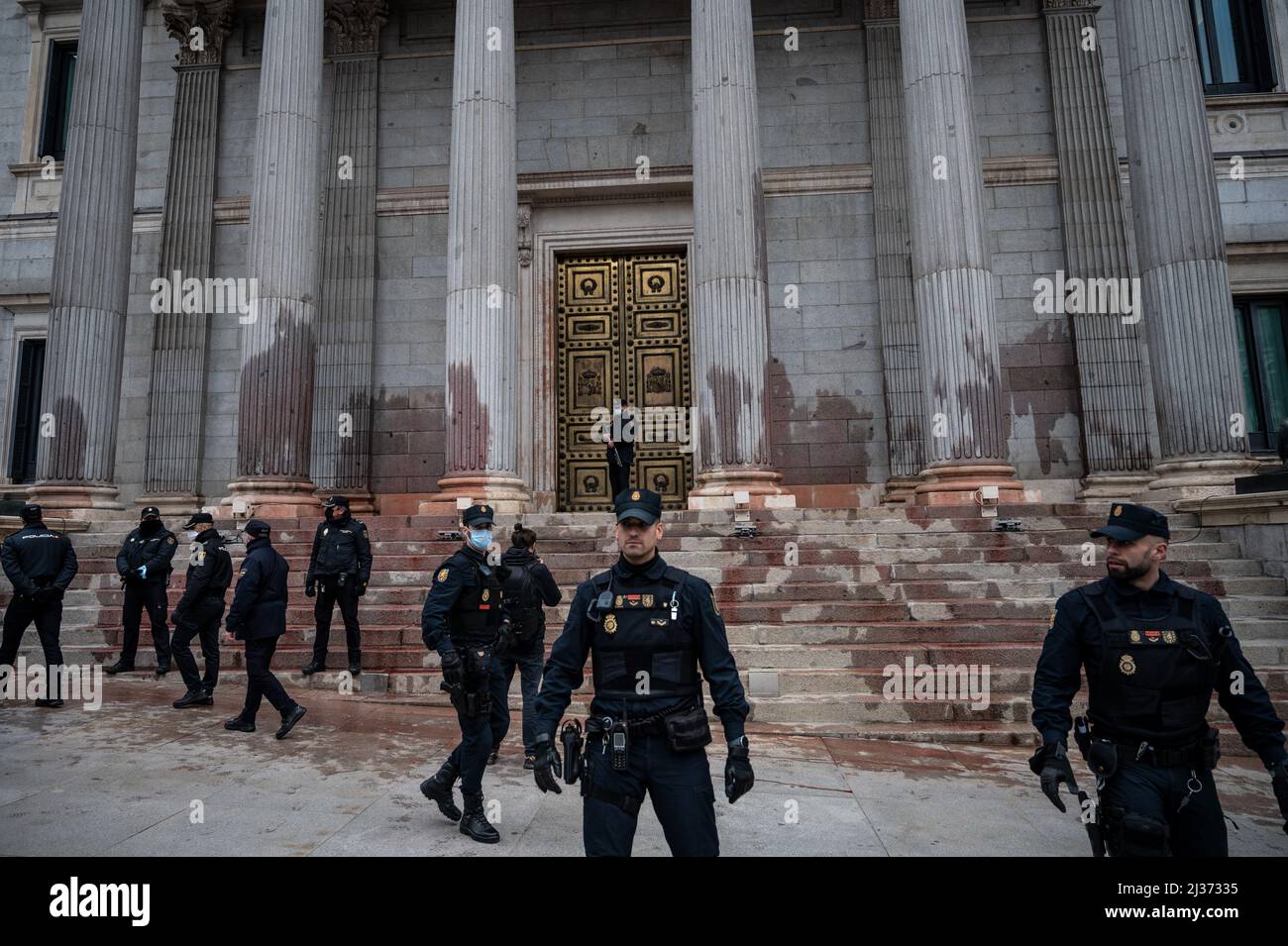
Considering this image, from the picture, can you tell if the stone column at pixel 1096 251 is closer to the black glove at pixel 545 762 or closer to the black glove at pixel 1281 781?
the black glove at pixel 1281 781

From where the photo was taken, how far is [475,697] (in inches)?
201

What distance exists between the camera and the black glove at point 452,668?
4.96m

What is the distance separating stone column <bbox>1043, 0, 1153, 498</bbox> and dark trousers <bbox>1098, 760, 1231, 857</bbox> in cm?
1295

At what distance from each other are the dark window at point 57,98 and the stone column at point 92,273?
4995 mm

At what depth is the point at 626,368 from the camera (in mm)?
17125

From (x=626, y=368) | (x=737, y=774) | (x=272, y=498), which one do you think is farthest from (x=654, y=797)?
(x=626, y=368)

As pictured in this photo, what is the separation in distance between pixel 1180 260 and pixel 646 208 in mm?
9775

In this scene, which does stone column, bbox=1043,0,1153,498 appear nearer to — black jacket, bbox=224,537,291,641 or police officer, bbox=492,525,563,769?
police officer, bbox=492,525,563,769

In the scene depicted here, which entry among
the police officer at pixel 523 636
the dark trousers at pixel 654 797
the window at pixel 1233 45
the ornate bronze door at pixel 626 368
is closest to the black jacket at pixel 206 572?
the police officer at pixel 523 636

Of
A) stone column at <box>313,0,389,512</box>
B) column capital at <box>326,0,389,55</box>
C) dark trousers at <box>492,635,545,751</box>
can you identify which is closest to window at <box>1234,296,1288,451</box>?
dark trousers at <box>492,635,545,751</box>

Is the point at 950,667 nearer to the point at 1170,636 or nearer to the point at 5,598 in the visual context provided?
the point at 1170,636

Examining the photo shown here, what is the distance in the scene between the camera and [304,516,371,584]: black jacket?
29.7 feet
